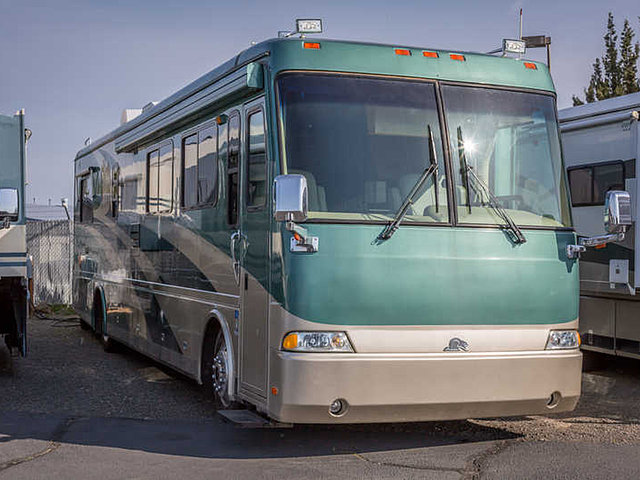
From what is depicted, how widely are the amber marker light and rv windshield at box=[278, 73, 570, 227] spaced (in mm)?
851

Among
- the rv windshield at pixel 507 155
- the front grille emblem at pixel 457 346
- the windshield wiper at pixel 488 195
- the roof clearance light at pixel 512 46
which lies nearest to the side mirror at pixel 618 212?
the rv windshield at pixel 507 155

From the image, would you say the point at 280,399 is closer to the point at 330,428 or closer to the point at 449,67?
the point at 330,428

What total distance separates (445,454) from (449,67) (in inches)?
115

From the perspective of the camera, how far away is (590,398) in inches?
369

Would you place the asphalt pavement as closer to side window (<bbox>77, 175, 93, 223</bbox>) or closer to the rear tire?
the rear tire

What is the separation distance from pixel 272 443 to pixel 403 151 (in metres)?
2.52

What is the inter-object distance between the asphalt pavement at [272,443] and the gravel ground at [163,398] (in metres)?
0.02

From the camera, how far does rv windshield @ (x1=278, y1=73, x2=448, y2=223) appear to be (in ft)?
21.2

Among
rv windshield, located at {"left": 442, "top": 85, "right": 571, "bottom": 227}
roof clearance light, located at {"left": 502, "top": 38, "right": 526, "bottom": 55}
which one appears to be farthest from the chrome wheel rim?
roof clearance light, located at {"left": 502, "top": 38, "right": 526, "bottom": 55}

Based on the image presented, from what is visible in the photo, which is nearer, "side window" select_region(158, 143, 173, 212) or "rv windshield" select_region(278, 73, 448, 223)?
"rv windshield" select_region(278, 73, 448, 223)

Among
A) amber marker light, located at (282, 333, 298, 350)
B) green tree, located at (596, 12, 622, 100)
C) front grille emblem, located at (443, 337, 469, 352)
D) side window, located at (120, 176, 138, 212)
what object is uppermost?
green tree, located at (596, 12, 622, 100)

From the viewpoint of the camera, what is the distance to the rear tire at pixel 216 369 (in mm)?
7633

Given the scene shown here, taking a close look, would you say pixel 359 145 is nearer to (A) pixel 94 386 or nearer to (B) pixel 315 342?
(B) pixel 315 342

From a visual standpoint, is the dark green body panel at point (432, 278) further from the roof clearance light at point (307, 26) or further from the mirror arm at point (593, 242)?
the roof clearance light at point (307, 26)
